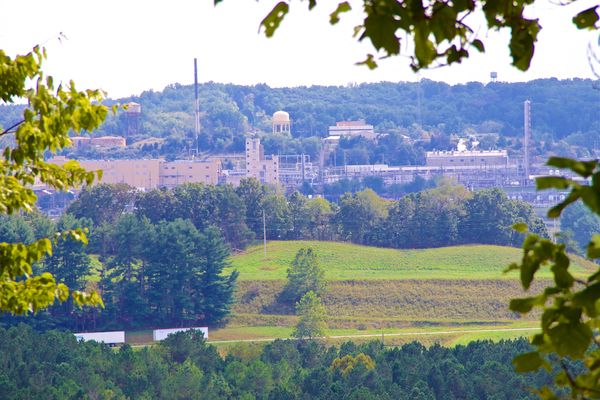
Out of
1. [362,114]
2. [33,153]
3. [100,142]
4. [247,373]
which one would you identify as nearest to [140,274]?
[247,373]

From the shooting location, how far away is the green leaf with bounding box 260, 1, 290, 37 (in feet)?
9.39

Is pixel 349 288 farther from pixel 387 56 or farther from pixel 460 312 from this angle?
pixel 387 56

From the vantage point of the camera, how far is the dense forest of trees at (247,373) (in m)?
25.8

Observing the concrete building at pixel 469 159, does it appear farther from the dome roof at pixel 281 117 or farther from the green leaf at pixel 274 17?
the green leaf at pixel 274 17

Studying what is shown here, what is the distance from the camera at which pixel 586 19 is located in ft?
8.61

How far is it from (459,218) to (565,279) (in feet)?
201

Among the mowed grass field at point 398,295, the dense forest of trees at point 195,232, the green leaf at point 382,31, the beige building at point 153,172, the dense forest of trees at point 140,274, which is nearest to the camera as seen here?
the green leaf at point 382,31

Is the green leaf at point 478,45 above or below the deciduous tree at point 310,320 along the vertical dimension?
above

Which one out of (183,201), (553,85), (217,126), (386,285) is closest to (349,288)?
(386,285)

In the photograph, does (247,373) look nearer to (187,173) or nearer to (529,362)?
(529,362)

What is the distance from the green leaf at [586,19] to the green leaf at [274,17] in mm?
657

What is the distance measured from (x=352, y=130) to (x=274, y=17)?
428 ft

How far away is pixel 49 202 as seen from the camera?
328ft

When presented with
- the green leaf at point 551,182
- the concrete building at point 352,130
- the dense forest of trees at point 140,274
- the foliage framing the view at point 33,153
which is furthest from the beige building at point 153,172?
the green leaf at point 551,182
